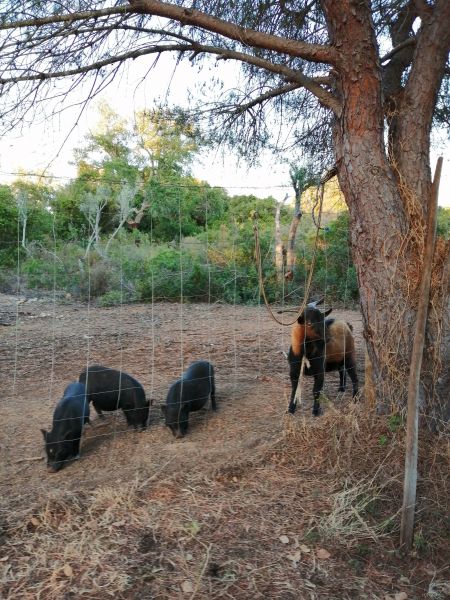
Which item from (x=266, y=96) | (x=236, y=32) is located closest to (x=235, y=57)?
(x=236, y=32)

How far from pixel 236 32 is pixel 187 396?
11.4 ft

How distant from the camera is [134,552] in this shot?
3092mm

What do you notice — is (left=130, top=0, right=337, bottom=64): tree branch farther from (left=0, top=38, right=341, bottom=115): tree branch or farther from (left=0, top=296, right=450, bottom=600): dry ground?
(left=0, top=296, right=450, bottom=600): dry ground

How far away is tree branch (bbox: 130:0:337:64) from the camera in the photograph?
163 inches

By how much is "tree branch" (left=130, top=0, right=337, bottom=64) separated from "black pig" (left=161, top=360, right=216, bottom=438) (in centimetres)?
328

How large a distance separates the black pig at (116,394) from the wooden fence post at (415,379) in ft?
9.00

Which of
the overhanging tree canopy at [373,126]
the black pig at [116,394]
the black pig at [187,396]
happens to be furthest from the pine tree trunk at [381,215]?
the black pig at [116,394]

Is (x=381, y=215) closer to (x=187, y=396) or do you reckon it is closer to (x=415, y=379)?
(x=415, y=379)

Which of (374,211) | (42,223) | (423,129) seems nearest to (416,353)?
(374,211)

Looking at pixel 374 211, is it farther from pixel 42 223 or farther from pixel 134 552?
pixel 42 223

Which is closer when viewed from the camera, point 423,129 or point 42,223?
point 423,129

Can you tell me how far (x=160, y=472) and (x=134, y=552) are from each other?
974mm

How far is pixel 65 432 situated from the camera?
440 centimetres

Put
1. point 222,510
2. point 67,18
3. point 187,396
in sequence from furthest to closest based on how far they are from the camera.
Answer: point 187,396
point 67,18
point 222,510
